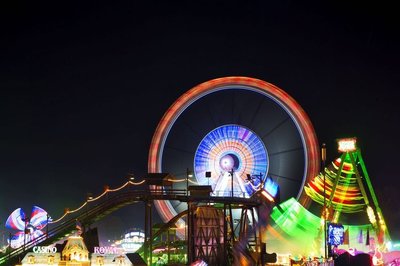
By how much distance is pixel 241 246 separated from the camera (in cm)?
Answer: 3888

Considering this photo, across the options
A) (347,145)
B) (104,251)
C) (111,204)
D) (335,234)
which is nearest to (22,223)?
(111,204)

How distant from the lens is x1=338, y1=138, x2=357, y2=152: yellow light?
4825cm

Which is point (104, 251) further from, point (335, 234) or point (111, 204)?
point (335, 234)

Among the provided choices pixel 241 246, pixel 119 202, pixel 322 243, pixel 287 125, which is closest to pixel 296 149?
pixel 287 125

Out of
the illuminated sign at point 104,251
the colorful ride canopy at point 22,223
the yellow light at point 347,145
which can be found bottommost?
the illuminated sign at point 104,251

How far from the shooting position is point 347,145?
159 ft

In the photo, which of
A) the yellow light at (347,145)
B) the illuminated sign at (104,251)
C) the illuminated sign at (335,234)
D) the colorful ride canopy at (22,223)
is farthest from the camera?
the colorful ride canopy at (22,223)

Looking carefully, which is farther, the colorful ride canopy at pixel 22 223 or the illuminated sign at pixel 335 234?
the colorful ride canopy at pixel 22 223

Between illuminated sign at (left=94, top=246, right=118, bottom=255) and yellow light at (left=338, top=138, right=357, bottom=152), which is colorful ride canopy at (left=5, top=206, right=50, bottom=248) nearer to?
yellow light at (left=338, top=138, right=357, bottom=152)

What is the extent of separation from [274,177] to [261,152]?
236 cm

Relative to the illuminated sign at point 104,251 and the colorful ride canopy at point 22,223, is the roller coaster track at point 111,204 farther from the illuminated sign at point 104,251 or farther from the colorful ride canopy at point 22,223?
the colorful ride canopy at point 22,223

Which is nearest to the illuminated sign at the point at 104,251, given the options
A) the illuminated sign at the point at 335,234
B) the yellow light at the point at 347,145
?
the illuminated sign at the point at 335,234

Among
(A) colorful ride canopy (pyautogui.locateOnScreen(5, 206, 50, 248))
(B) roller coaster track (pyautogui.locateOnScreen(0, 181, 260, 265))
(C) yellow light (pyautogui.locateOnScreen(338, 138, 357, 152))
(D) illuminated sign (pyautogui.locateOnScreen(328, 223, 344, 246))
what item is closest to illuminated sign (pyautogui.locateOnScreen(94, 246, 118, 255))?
(B) roller coaster track (pyautogui.locateOnScreen(0, 181, 260, 265))

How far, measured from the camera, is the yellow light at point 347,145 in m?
48.2
